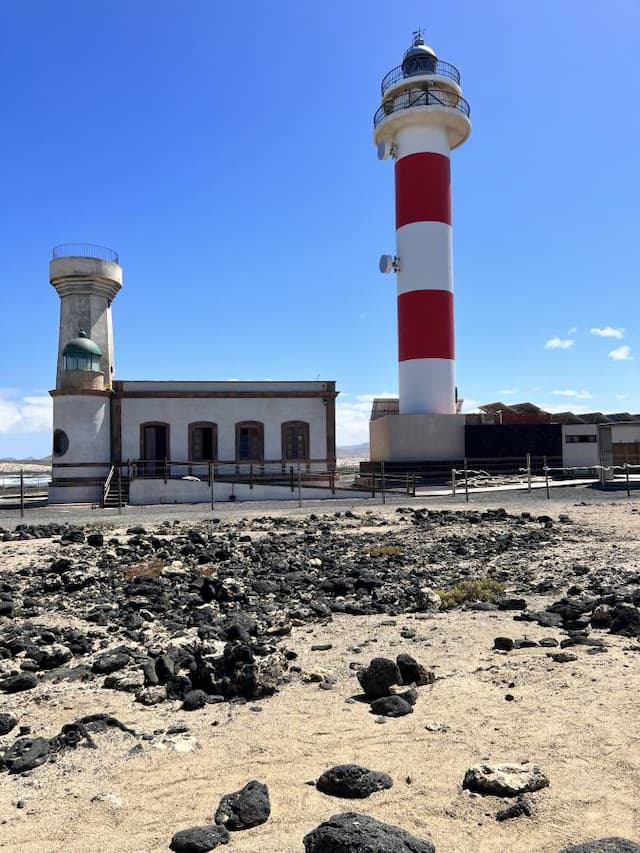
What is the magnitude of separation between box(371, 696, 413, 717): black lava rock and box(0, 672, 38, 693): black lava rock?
9.48ft

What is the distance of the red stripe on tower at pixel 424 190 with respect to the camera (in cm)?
3153

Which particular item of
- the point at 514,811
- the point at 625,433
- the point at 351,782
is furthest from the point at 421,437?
the point at 514,811

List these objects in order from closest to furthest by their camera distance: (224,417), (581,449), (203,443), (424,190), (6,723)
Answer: (6,723) → (581,449) → (203,443) → (224,417) → (424,190)

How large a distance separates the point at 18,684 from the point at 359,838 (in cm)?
370

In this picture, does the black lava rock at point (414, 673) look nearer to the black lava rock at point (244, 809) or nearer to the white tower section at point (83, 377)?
the black lava rock at point (244, 809)

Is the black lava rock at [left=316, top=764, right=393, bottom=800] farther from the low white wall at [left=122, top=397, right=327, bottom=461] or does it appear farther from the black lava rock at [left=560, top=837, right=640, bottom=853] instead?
the low white wall at [left=122, top=397, right=327, bottom=461]

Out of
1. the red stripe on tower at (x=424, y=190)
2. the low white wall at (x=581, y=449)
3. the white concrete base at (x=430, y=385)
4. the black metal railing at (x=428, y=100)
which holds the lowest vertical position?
the low white wall at (x=581, y=449)

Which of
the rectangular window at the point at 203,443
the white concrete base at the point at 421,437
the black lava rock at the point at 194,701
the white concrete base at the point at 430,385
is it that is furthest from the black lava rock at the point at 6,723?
the white concrete base at the point at 430,385

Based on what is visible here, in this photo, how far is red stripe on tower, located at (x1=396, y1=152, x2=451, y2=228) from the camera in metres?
31.5

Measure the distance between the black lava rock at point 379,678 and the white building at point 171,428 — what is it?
21.5 m

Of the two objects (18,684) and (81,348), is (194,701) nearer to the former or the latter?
(18,684)

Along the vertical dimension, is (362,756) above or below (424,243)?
below

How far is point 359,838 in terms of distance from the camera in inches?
125

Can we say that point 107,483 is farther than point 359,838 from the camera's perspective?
Yes
